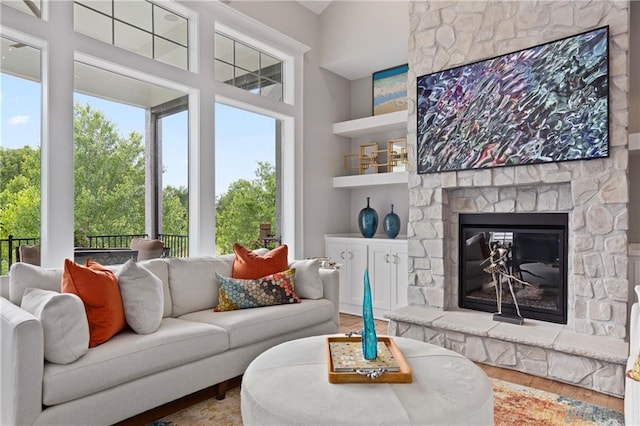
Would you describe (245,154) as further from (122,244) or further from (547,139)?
(547,139)

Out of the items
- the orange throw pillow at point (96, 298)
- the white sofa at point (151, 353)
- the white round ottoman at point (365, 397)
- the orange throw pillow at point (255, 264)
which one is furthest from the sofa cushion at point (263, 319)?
the white round ottoman at point (365, 397)

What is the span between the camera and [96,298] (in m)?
2.11

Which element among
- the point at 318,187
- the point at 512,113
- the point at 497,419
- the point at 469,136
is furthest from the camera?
the point at 318,187

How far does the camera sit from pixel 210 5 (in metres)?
3.58

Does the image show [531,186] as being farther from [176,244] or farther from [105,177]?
[105,177]

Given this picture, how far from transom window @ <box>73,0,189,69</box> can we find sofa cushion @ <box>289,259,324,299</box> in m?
2.03

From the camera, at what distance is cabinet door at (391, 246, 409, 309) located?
408 cm

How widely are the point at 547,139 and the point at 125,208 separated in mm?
3310

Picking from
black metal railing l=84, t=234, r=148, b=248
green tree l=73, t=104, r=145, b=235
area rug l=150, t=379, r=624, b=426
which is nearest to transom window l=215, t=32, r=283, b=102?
green tree l=73, t=104, r=145, b=235

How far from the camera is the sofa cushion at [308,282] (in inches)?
125

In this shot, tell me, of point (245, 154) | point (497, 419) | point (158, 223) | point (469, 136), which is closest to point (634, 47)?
point (469, 136)

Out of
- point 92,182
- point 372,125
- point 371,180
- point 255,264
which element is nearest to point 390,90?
point 372,125

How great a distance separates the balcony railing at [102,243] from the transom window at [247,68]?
154cm

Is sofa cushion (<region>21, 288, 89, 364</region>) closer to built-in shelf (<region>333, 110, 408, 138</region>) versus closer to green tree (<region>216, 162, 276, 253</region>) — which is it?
green tree (<region>216, 162, 276, 253</region>)
